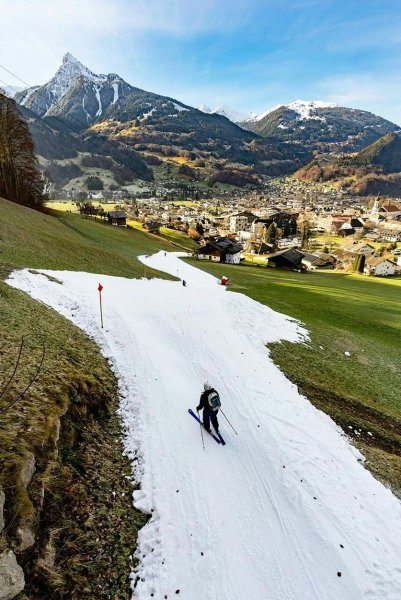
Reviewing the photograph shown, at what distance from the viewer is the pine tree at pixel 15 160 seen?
5097 cm

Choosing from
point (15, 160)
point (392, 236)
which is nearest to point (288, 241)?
point (392, 236)

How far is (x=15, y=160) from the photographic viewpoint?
183 ft

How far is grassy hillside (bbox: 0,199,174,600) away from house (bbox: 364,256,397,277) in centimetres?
9618

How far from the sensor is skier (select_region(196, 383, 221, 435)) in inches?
433

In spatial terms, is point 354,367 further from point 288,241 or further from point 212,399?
point 288,241

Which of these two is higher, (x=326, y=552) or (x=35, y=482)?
(x=35, y=482)

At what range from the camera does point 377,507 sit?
32.1 ft

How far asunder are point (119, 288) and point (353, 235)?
179 metres

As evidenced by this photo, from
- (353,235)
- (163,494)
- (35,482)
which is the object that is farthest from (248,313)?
(353,235)

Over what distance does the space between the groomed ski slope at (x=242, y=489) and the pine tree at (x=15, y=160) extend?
45.8m

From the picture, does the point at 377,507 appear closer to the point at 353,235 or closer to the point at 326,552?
the point at 326,552

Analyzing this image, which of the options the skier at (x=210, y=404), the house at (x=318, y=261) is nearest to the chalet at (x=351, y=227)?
the house at (x=318, y=261)

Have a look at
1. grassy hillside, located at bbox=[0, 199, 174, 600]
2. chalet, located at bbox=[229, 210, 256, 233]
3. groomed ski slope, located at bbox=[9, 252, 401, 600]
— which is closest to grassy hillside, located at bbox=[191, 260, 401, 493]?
groomed ski slope, located at bbox=[9, 252, 401, 600]

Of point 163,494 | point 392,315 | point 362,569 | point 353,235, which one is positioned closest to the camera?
point 362,569
